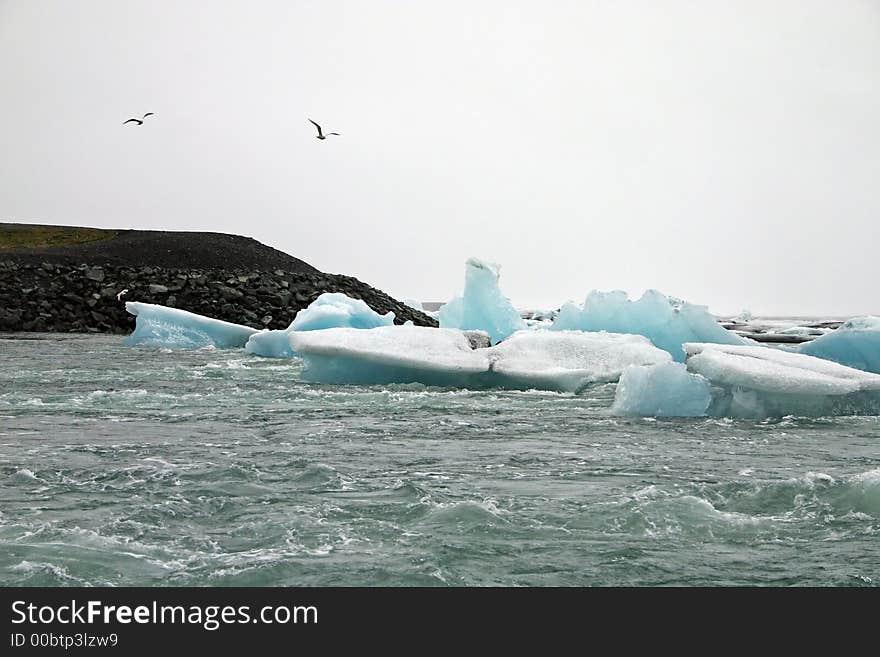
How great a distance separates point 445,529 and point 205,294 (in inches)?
1261

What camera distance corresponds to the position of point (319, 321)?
80.9ft

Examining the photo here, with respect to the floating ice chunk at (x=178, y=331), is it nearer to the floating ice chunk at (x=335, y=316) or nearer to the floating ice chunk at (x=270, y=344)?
the floating ice chunk at (x=270, y=344)

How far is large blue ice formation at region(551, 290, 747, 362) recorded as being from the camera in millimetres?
21359

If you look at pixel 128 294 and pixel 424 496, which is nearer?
pixel 424 496

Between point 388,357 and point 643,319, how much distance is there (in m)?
8.31

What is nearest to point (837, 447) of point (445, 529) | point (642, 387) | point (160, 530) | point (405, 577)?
point (642, 387)

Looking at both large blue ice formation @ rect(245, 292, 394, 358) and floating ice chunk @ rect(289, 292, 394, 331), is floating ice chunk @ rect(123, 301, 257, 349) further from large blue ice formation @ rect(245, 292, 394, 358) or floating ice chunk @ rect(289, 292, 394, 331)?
floating ice chunk @ rect(289, 292, 394, 331)

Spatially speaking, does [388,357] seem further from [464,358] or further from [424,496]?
[424,496]

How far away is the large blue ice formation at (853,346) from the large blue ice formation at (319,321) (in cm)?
1148

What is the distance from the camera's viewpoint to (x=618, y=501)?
8055 mm

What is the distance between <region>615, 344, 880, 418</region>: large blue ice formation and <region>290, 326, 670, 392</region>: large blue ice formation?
2481 millimetres

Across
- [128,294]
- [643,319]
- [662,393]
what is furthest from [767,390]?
[128,294]

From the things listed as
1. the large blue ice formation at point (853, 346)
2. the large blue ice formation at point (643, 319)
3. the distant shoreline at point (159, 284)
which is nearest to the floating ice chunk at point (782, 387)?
the large blue ice formation at point (853, 346)

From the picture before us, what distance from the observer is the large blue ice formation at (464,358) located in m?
16.5
